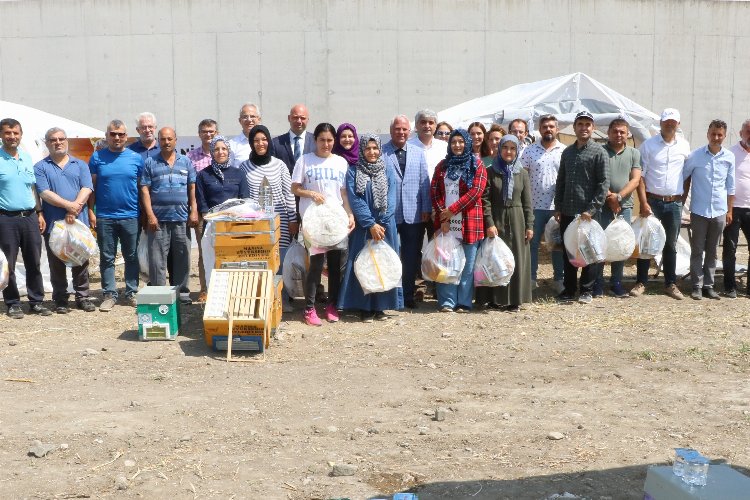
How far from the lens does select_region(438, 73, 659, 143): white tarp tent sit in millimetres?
11023

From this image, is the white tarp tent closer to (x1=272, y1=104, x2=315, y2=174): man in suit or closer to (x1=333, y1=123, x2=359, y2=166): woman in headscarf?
(x1=272, y1=104, x2=315, y2=174): man in suit

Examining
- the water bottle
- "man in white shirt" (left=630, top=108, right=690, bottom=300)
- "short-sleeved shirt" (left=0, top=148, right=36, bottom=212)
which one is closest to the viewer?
the water bottle

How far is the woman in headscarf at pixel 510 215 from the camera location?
8.27 metres

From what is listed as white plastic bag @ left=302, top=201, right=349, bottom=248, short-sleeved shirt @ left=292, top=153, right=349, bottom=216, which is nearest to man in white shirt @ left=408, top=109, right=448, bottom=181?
short-sleeved shirt @ left=292, top=153, right=349, bottom=216

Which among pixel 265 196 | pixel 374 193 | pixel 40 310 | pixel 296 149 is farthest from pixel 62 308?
pixel 374 193

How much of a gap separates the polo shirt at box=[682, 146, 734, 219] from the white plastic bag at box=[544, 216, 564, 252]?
1.46 m

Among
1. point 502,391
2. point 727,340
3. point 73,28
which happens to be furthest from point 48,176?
point 73,28

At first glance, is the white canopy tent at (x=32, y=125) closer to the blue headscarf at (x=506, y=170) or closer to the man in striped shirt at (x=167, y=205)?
the man in striped shirt at (x=167, y=205)

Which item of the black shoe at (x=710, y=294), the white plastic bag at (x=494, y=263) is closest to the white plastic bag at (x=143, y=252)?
the white plastic bag at (x=494, y=263)

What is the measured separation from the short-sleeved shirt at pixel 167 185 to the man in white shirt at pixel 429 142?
2.31 metres

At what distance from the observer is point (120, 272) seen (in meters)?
11.0

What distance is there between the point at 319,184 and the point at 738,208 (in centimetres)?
459

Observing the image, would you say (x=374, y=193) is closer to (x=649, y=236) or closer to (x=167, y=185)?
(x=167, y=185)

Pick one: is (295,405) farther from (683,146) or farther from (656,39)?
(656,39)
